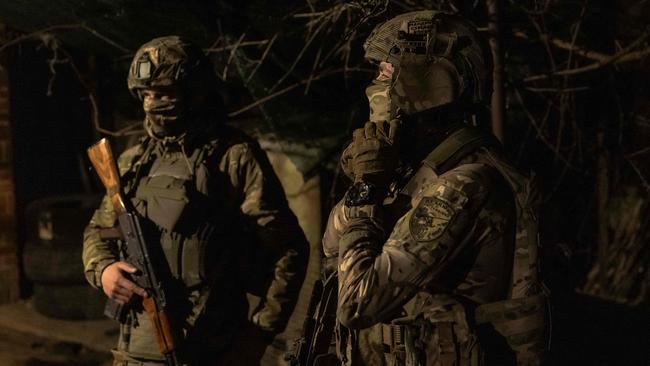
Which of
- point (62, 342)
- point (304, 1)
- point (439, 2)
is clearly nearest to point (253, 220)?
point (439, 2)

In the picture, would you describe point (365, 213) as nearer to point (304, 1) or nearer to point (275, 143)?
point (304, 1)

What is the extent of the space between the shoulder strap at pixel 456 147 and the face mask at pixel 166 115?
4.69 ft

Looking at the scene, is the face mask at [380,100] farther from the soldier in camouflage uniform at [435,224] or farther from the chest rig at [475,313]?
the chest rig at [475,313]

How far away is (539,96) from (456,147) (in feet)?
11.5

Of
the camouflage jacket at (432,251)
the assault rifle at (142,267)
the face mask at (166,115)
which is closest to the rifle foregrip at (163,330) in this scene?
the assault rifle at (142,267)

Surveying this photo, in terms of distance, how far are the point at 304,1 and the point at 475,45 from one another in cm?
278

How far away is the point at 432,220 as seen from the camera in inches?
74.0

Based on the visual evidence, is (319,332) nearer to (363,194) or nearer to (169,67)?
(363,194)

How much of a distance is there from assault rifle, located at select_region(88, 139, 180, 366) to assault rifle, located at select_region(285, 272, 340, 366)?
83cm

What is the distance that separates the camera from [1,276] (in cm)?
674

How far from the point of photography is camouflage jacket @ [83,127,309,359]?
299 centimetres

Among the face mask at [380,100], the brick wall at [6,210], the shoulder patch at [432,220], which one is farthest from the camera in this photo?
the brick wall at [6,210]

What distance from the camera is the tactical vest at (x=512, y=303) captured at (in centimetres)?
194

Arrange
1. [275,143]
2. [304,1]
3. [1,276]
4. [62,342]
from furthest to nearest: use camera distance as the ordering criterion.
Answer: [1,276] → [62,342] → [275,143] → [304,1]
